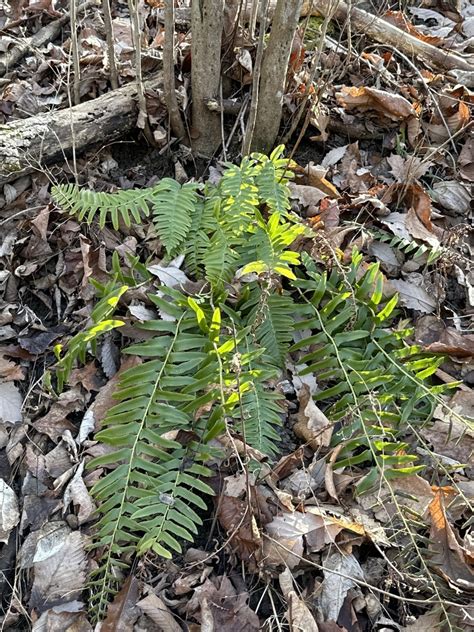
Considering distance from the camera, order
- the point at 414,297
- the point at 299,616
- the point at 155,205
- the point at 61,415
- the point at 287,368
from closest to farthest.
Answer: the point at 299,616 < the point at 61,415 < the point at 287,368 < the point at 155,205 < the point at 414,297

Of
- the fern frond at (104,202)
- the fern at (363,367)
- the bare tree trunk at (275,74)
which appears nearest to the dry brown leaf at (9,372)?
the fern frond at (104,202)

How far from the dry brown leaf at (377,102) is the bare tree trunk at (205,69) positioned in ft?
2.51

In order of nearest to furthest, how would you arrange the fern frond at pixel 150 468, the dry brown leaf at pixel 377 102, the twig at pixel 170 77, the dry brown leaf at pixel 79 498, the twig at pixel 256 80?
1. the fern frond at pixel 150 468
2. the dry brown leaf at pixel 79 498
3. the twig at pixel 256 80
4. the twig at pixel 170 77
5. the dry brown leaf at pixel 377 102

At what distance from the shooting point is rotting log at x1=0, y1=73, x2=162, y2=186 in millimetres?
3098

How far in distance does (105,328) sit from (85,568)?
888 millimetres

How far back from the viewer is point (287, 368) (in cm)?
270

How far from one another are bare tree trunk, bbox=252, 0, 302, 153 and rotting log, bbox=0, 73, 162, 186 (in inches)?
25.0

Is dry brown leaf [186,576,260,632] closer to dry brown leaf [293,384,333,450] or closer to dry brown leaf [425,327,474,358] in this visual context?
dry brown leaf [293,384,333,450]

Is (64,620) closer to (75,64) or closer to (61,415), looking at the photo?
(61,415)

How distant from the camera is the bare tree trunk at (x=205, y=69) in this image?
9.66 feet

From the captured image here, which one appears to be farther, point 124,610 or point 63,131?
point 63,131

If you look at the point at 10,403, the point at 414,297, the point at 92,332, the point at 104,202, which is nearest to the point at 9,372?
the point at 10,403

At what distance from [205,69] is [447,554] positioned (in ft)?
8.20

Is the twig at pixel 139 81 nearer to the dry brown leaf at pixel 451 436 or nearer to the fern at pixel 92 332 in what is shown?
the fern at pixel 92 332
